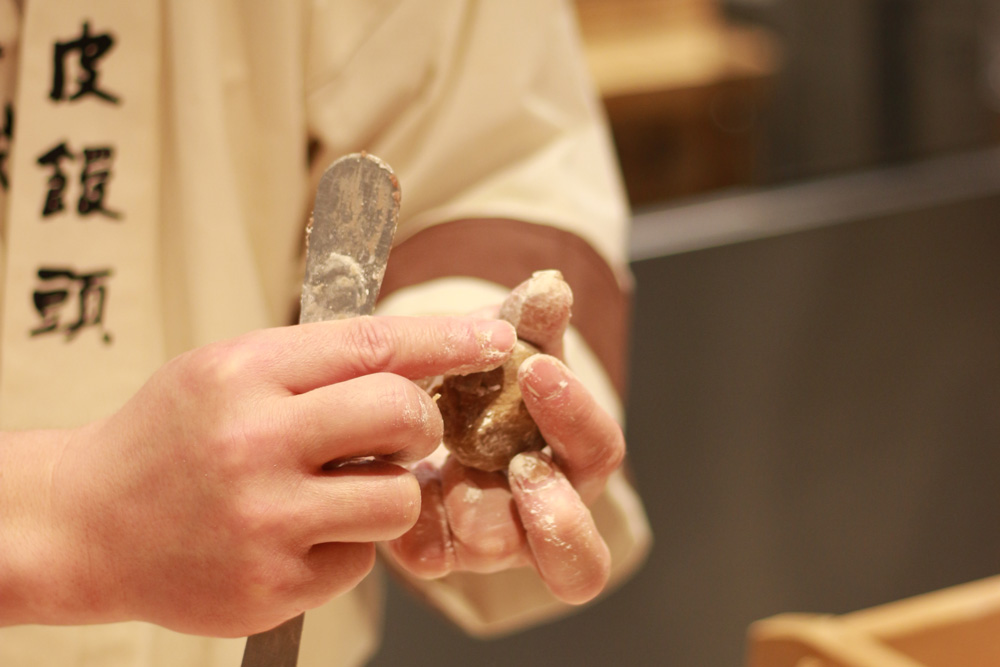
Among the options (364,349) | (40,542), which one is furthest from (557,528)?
(40,542)

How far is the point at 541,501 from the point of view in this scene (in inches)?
18.6

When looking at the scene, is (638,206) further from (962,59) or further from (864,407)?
(962,59)

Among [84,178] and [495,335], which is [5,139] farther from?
[495,335]

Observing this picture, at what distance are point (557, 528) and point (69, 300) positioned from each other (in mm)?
401

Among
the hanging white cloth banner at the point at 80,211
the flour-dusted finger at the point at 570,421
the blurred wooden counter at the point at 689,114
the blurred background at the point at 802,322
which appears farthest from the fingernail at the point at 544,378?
the blurred wooden counter at the point at 689,114

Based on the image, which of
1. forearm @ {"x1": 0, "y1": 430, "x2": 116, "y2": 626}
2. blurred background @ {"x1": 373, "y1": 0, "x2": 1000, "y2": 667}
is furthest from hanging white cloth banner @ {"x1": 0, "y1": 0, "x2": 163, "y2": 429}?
blurred background @ {"x1": 373, "y1": 0, "x2": 1000, "y2": 667}

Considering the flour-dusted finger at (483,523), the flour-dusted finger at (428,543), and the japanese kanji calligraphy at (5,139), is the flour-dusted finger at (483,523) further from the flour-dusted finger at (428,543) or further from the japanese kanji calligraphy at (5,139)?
the japanese kanji calligraphy at (5,139)

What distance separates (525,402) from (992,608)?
48cm

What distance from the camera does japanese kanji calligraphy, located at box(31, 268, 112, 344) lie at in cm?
63

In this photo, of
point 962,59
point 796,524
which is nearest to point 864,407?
point 796,524

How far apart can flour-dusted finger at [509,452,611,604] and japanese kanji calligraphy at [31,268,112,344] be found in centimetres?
35

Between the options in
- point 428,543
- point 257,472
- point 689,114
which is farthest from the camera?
point 689,114

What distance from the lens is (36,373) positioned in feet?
2.09

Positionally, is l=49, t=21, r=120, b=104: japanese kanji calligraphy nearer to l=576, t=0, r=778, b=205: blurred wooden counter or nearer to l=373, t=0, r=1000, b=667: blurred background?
l=373, t=0, r=1000, b=667: blurred background
